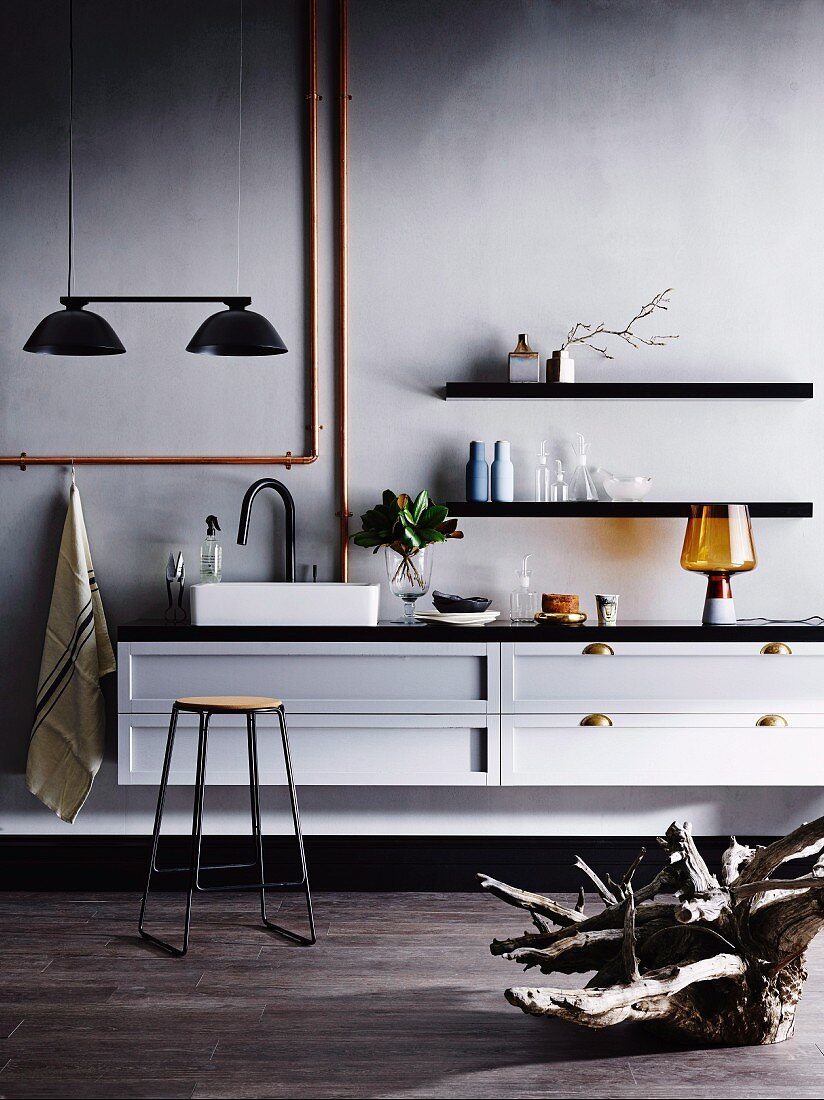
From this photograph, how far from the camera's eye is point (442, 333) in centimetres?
385

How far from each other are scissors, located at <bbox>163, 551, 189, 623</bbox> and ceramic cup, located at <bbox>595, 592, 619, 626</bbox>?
143 centimetres

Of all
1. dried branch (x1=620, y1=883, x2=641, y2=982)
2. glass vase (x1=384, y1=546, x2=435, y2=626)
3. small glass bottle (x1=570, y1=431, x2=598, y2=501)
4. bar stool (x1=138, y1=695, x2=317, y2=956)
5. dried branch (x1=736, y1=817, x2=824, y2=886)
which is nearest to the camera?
dried branch (x1=620, y1=883, x2=641, y2=982)

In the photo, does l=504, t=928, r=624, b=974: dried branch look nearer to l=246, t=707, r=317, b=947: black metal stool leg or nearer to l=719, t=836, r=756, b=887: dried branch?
l=719, t=836, r=756, b=887: dried branch

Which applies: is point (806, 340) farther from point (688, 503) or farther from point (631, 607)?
point (631, 607)

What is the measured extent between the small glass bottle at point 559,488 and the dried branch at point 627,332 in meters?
0.43

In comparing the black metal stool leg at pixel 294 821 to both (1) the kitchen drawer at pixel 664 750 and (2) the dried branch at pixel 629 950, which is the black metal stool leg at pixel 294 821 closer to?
(1) the kitchen drawer at pixel 664 750

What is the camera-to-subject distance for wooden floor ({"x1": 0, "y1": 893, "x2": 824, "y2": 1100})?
2307mm

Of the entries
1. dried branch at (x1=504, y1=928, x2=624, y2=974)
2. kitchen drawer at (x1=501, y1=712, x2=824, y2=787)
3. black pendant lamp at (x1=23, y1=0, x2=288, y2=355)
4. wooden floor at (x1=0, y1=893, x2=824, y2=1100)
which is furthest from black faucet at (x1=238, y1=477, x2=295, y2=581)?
dried branch at (x1=504, y1=928, x2=624, y2=974)

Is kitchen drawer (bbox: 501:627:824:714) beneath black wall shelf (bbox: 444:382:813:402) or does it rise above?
beneath

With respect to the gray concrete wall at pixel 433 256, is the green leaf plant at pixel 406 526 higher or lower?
lower

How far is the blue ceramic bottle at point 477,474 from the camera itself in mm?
3715

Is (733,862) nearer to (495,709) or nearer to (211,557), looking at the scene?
(495,709)

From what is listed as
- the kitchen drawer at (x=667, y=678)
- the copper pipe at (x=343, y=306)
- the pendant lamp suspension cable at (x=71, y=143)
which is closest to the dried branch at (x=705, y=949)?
the kitchen drawer at (x=667, y=678)

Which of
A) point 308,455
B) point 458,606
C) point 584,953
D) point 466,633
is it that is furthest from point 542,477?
point 584,953
